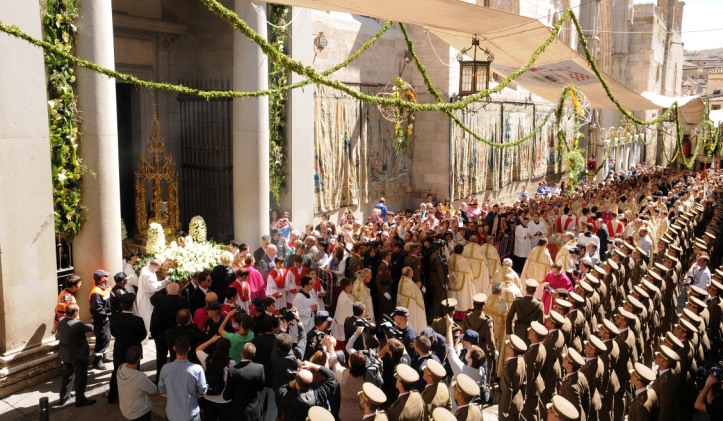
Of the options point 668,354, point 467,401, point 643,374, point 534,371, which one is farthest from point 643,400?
point 467,401

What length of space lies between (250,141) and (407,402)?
27.8 ft

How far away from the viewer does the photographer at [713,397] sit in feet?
21.7

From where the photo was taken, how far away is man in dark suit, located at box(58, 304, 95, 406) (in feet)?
26.2

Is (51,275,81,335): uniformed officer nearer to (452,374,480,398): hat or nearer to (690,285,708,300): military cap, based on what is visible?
(452,374,480,398): hat

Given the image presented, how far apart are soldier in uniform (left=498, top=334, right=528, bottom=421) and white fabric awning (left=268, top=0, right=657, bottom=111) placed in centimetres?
462

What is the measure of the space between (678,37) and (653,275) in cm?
4644

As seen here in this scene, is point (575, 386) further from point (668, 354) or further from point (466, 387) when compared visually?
point (466, 387)

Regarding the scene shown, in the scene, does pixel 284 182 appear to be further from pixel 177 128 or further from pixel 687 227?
pixel 687 227

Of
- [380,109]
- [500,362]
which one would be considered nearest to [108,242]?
[500,362]

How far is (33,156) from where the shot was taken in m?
8.65

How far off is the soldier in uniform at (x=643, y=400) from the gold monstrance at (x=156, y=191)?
9.51 m

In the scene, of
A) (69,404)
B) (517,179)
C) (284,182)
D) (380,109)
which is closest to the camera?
(69,404)

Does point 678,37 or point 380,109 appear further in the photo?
point 678,37

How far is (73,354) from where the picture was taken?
318 inches
